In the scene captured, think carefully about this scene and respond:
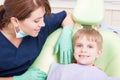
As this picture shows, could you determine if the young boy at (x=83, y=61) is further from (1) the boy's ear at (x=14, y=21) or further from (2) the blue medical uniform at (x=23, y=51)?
(1) the boy's ear at (x=14, y=21)

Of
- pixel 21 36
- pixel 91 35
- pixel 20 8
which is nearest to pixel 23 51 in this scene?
pixel 21 36

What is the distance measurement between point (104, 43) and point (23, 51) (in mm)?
431

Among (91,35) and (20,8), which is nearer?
(20,8)

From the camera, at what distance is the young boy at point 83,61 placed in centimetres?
127

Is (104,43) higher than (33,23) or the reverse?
the reverse

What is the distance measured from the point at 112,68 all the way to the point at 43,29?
1.37ft

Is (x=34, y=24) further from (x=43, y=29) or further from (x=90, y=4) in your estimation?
(x=90, y=4)

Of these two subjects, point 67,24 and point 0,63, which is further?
point 67,24

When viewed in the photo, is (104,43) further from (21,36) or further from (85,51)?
(21,36)

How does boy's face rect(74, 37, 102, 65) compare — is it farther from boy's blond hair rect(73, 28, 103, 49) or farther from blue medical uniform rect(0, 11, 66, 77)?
blue medical uniform rect(0, 11, 66, 77)

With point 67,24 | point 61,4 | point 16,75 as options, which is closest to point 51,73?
point 16,75

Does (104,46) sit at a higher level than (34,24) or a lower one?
lower

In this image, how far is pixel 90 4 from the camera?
53.6 inches

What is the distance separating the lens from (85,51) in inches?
52.7
